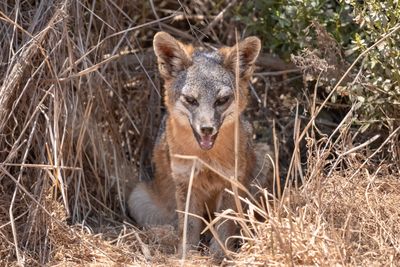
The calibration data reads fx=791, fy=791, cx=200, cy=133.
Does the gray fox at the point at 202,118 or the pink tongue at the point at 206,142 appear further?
the gray fox at the point at 202,118

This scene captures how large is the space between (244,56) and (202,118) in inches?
25.4

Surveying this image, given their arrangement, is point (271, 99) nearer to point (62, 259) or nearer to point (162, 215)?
point (162, 215)

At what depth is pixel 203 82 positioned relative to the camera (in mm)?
5523

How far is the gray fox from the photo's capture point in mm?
5457

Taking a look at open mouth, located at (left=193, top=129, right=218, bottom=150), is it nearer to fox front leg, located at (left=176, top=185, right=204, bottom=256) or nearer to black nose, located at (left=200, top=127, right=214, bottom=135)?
black nose, located at (left=200, top=127, right=214, bottom=135)

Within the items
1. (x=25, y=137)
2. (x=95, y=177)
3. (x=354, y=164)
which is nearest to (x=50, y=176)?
(x=25, y=137)

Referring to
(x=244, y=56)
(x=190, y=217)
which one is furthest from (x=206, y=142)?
(x=244, y=56)

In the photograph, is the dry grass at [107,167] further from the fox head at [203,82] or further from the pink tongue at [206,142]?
the pink tongue at [206,142]

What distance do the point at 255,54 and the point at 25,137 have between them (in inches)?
68.7

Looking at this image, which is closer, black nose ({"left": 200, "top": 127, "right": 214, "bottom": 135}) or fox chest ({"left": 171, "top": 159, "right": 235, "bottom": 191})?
black nose ({"left": 200, "top": 127, "right": 214, "bottom": 135})

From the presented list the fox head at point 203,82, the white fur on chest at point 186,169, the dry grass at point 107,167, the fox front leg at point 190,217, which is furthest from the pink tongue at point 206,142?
the dry grass at point 107,167

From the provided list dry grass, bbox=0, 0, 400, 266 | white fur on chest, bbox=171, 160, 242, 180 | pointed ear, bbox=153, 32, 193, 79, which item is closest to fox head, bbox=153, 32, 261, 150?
pointed ear, bbox=153, 32, 193, 79

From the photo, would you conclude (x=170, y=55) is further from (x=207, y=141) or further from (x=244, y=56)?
(x=207, y=141)

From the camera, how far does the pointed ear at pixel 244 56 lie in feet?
18.3
